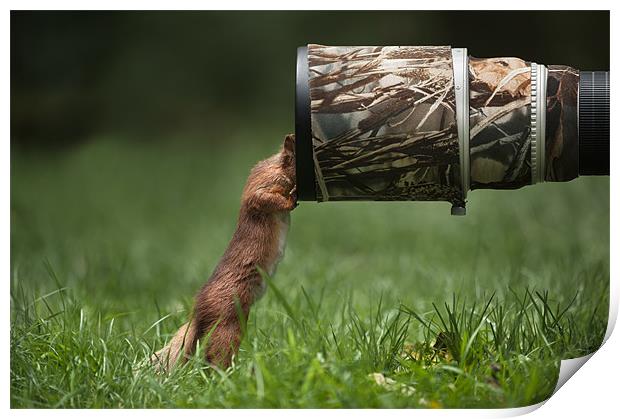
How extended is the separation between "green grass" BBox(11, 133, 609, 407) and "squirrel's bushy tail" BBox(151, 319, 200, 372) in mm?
46

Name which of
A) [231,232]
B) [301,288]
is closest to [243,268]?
[301,288]

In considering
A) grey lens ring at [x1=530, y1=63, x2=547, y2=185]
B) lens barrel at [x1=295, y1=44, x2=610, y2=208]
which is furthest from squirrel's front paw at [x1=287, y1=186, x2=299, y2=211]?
grey lens ring at [x1=530, y1=63, x2=547, y2=185]

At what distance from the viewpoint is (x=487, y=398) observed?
1788mm

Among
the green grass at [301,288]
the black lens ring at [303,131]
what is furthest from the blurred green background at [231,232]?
the black lens ring at [303,131]

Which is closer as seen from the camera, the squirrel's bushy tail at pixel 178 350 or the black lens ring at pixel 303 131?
the black lens ring at pixel 303 131

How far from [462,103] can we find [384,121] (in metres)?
0.15

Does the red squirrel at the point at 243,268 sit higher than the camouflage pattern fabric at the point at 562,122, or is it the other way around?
the camouflage pattern fabric at the point at 562,122

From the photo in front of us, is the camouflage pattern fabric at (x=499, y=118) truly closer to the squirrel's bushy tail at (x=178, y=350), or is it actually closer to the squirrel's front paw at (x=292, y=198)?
the squirrel's front paw at (x=292, y=198)

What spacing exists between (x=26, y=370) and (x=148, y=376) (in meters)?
0.24

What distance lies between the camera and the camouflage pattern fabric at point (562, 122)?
74.5 inches

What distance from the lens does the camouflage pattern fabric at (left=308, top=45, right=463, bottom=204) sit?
1.85m

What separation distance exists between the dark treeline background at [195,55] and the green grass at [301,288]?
144mm
